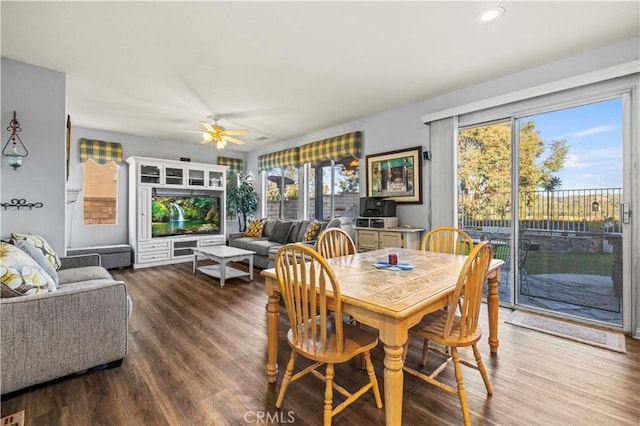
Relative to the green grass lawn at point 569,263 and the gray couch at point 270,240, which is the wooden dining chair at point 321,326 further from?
the gray couch at point 270,240

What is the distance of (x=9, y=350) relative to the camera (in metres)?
1.71

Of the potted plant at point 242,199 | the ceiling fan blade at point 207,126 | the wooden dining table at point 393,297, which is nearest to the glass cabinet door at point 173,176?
the potted plant at point 242,199

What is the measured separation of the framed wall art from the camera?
13.3 feet

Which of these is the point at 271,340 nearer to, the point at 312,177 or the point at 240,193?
the point at 312,177

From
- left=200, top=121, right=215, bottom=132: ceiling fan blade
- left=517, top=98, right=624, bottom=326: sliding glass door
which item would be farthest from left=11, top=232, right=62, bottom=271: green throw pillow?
left=517, top=98, right=624, bottom=326: sliding glass door

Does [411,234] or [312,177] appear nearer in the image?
[411,234]

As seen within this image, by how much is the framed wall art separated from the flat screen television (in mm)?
3516

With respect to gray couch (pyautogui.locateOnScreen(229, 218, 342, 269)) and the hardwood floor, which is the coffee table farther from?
the hardwood floor

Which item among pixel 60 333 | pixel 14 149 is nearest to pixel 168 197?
pixel 14 149

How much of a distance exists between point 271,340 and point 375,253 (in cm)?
117

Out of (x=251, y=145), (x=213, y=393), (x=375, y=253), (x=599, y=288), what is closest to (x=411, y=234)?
(x=375, y=253)

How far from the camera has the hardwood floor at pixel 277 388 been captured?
1.60 meters

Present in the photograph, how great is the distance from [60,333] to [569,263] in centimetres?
442

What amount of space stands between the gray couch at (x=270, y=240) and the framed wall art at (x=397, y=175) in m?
0.83
